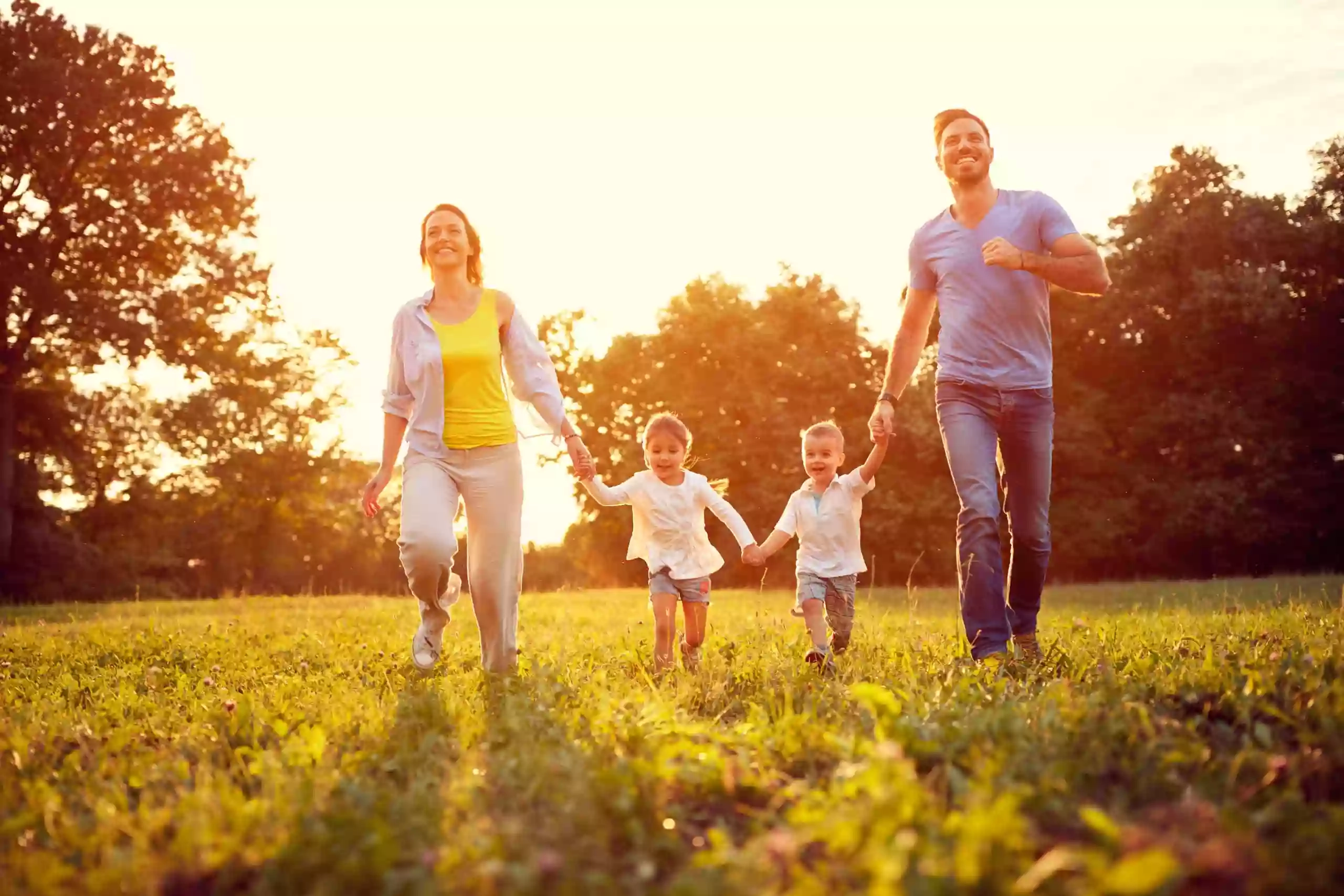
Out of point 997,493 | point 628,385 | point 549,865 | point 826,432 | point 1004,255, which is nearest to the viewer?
point 549,865

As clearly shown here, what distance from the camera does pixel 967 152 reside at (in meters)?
6.18

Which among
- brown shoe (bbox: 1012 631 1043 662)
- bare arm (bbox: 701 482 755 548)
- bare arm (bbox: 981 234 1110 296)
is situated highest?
bare arm (bbox: 981 234 1110 296)

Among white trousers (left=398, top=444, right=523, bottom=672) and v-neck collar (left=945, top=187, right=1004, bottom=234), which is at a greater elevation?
v-neck collar (left=945, top=187, right=1004, bottom=234)

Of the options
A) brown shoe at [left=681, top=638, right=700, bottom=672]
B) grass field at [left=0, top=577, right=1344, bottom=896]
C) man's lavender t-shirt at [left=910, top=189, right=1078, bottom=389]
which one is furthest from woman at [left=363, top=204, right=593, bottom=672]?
man's lavender t-shirt at [left=910, top=189, right=1078, bottom=389]

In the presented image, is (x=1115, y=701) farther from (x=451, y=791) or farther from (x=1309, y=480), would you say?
(x=1309, y=480)

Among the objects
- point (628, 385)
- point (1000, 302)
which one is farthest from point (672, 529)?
point (628, 385)

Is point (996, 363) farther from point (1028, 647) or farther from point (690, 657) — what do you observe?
point (690, 657)

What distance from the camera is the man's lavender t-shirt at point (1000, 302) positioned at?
20.0ft

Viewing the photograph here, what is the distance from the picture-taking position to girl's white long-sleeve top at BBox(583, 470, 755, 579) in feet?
22.5

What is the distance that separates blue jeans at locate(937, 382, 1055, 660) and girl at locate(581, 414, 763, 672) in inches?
55.0

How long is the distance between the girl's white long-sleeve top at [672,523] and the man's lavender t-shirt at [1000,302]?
70.3 inches

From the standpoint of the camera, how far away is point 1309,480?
102 ft

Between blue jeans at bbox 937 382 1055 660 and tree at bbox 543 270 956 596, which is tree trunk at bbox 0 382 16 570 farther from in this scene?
blue jeans at bbox 937 382 1055 660

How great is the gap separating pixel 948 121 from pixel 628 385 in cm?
3387
